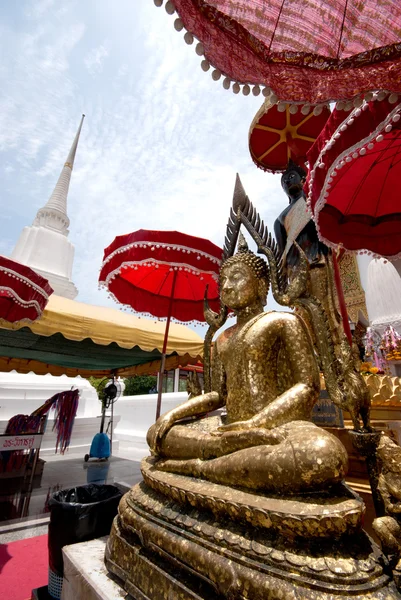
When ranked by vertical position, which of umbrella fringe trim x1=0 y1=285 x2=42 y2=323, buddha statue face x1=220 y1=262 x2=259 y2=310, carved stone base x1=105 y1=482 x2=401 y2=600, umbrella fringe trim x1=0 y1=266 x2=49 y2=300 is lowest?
carved stone base x1=105 y1=482 x2=401 y2=600

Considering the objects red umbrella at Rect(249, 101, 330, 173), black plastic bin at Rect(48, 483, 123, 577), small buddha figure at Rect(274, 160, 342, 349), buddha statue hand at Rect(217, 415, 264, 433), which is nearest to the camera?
buddha statue hand at Rect(217, 415, 264, 433)

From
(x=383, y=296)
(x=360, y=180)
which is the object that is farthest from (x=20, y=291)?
(x=383, y=296)

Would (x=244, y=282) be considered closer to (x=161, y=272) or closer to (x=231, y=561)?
(x=231, y=561)

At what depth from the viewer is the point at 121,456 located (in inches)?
293

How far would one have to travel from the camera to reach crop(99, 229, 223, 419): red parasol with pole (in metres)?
3.09

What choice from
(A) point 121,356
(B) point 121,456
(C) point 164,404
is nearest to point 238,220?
(A) point 121,356

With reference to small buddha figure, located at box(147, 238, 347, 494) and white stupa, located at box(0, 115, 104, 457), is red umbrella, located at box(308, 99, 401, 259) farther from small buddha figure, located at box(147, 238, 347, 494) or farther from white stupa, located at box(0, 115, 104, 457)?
white stupa, located at box(0, 115, 104, 457)

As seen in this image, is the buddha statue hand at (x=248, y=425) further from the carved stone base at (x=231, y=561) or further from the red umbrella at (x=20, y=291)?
the red umbrella at (x=20, y=291)

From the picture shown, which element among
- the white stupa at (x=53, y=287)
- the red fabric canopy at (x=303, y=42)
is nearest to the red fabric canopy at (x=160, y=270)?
the red fabric canopy at (x=303, y=42)

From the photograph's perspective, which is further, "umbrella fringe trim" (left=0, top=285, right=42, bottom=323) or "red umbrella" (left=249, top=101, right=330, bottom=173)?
"red umbrella" (left=249, top=101, right=330, bottom=173)

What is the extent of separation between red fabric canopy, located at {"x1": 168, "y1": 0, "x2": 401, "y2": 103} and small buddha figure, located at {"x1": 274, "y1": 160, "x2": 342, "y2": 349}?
1163 mm

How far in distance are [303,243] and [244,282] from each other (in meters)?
1.76

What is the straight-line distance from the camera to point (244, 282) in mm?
1955

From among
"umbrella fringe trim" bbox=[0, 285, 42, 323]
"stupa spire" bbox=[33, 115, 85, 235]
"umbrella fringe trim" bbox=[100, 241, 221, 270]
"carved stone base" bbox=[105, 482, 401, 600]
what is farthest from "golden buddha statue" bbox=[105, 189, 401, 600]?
"stupa spire" bbox=[33, 115, 85, 235]
